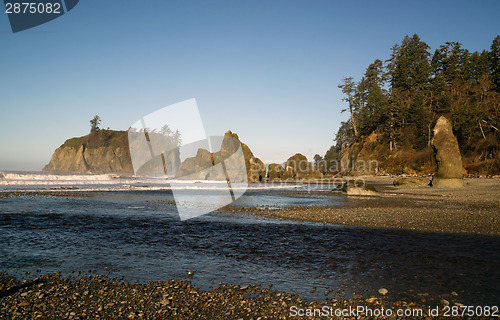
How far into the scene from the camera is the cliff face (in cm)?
16038

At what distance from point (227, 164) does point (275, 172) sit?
14.2 meters

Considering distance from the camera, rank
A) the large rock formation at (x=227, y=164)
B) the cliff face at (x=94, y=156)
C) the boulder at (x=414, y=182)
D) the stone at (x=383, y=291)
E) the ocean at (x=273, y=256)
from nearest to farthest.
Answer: the stone at (x=383, y=291)
the ocean at (x=273, y=256)
the boulder at (x=414, y=182)
the large rock formation at (x=227, y=164)
the cliff face at (x=94, y=156)

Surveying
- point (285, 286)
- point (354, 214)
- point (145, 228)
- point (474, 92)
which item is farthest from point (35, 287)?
point (474, 92)

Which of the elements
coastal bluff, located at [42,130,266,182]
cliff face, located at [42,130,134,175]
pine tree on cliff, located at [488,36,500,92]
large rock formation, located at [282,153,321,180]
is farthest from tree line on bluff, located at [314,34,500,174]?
cliff face, located at [42,130,134,175]

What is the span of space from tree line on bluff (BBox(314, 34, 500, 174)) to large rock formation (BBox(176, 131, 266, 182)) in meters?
28.0

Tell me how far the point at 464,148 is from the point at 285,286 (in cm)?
5984

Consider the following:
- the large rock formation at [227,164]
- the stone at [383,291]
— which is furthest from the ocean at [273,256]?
the large rock formation at [227,164]

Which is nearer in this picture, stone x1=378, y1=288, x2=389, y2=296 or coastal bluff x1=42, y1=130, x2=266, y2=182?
stone x1=378, y1=288, x2=389, y2=296

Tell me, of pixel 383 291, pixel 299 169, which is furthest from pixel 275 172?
pixel 383 291

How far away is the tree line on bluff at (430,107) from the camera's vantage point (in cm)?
5173

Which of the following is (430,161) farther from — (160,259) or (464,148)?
(160,259)

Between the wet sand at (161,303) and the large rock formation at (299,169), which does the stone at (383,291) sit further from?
the large rock formation at (299,169)

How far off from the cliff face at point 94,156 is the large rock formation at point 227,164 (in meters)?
69.8

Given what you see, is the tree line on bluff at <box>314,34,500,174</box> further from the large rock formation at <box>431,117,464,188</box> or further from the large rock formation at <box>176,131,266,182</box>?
the large rock formation at <box>176,131,266,182</box>
